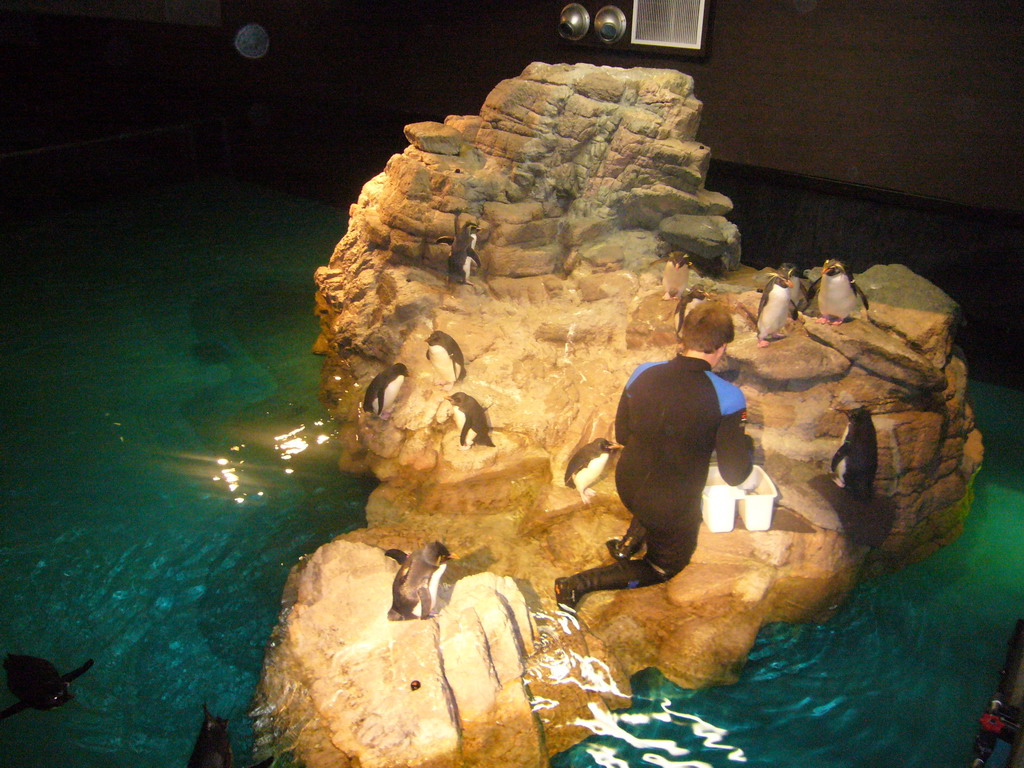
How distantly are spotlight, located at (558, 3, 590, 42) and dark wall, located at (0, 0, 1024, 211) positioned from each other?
0.31 meters

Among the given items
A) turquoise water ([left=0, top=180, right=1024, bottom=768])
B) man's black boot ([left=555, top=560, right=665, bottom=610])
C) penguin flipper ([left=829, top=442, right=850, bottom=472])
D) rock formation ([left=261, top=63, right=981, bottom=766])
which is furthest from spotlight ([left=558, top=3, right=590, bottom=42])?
man's black boot ([left=555, top=560, right=665, bottom=610])

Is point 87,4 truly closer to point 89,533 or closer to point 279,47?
point 279,47

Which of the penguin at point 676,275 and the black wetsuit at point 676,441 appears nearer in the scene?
the black wetsuit at point 676,441

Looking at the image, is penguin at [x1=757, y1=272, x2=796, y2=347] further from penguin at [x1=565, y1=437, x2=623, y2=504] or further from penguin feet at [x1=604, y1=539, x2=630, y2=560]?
penguin feet at [x1=604, y1=539, x2=630, y2=560]

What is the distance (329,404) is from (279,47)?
10.6 meters

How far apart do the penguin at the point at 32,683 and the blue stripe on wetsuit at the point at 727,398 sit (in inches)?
156

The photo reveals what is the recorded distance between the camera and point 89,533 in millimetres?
5180

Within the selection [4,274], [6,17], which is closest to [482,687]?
[4,274]

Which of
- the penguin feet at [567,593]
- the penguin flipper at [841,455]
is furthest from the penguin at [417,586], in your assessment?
the penguin flipper at [841,455]

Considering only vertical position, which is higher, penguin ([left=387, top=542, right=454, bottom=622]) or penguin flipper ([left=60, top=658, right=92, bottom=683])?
penguin ([left=387, top=542, right=454, bottom=622])

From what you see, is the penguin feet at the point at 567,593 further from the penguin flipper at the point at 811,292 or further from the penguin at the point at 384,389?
the penguin flipper at the point at 811,292

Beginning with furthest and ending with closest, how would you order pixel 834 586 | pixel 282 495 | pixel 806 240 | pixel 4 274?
1. pixel 4 274
2. pixel 806 240
3. pixel 282 495
4. pixel 834 586

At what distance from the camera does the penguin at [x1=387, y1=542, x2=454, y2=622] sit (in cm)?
391

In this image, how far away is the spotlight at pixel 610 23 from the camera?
920 cm
